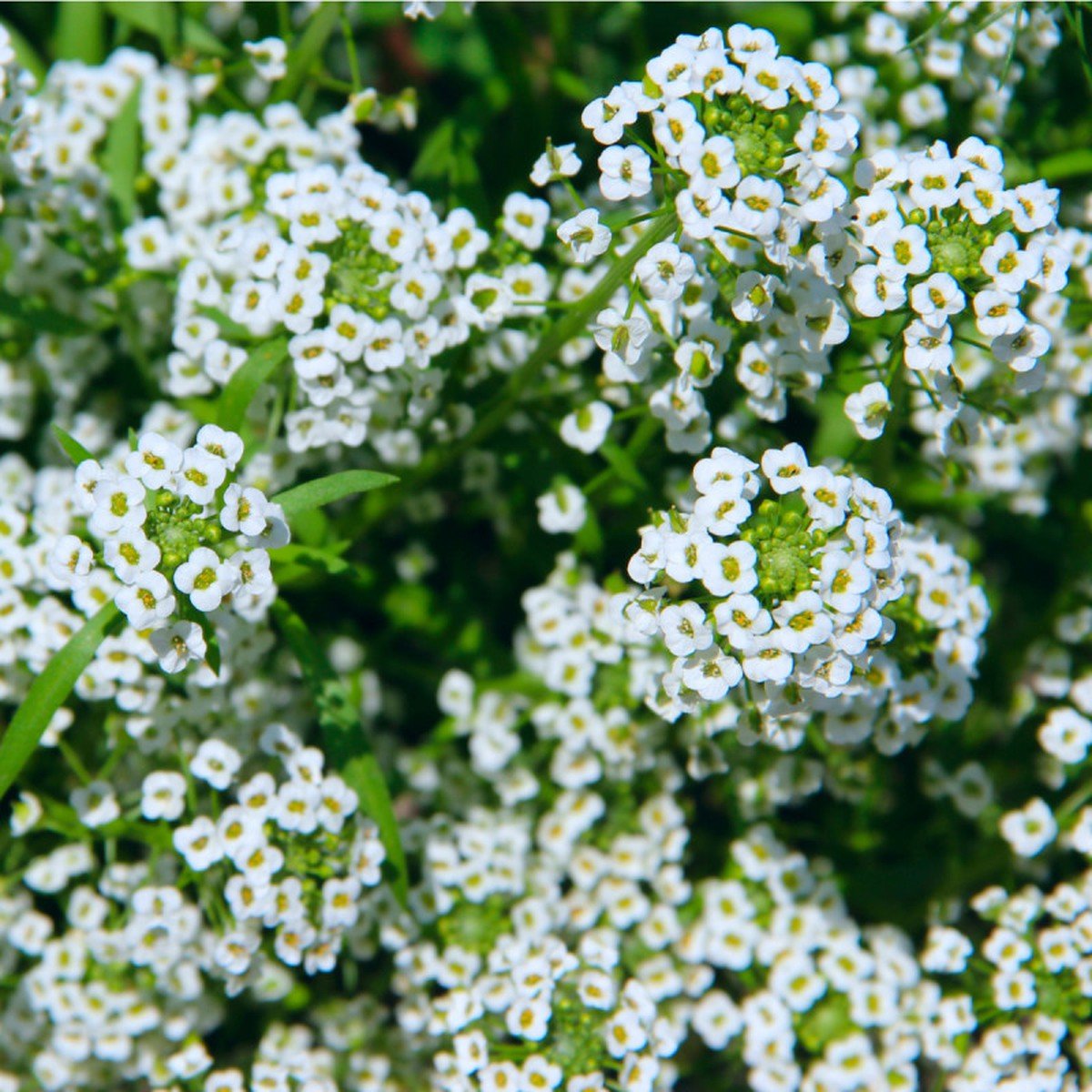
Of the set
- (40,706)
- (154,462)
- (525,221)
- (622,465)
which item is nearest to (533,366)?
(622,465)

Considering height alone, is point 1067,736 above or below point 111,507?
above

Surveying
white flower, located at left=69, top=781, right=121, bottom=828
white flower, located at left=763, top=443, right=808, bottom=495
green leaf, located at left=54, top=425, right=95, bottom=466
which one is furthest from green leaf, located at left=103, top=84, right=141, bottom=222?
white flower, located at left=763, top=443, right=808, bottom=495

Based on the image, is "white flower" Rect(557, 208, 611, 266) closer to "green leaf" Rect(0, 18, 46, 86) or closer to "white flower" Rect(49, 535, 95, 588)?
"white flower" Rect(49, 535, 95, 588)

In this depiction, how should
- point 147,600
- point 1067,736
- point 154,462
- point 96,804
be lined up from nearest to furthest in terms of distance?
point 147,600, point 154,462, point 96,804, point 1067,736

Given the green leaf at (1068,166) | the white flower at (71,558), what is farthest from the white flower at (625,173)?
the green leaf at (1068,166)

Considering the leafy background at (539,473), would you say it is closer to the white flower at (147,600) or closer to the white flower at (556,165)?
the white flower at (556,165)

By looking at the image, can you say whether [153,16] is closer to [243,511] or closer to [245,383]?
[245,383]
